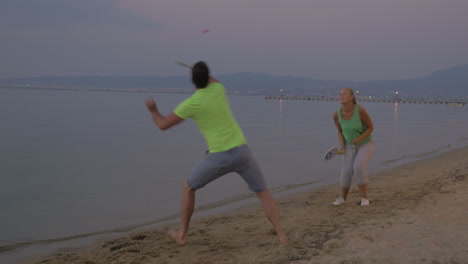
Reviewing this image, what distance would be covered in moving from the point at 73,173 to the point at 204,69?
9.10 m

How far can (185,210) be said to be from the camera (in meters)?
4.92

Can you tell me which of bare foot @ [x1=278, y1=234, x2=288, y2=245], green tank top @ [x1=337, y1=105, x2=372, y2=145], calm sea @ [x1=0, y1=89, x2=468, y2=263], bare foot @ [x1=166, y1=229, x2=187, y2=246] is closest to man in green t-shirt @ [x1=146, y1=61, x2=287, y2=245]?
bare foot @ [x1=278, y1=234, x2=288, y2=245]

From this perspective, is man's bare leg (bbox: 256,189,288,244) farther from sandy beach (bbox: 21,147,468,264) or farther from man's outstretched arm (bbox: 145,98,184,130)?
man's outstretched arm (bbox: 145,98,184,130)

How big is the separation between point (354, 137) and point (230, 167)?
270cm

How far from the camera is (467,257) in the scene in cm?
422

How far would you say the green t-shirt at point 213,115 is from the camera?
171 inches

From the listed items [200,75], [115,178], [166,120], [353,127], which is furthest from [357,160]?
[115,178]

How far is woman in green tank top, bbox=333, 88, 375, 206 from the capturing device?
6527 millimetres

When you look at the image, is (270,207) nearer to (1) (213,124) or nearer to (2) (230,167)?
(2) (230,167)

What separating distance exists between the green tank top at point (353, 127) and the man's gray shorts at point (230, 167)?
229 cm

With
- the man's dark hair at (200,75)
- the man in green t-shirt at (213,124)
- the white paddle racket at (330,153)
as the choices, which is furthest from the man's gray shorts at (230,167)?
the white paddle racket at (330,153)

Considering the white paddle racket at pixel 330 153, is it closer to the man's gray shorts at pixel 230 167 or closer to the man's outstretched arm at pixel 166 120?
the man's gray shorts at pixel 230 167

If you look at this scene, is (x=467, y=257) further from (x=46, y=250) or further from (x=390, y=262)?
(x=46, y=250)

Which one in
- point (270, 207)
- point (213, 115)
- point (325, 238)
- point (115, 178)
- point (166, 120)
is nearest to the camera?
point (166, 120)
